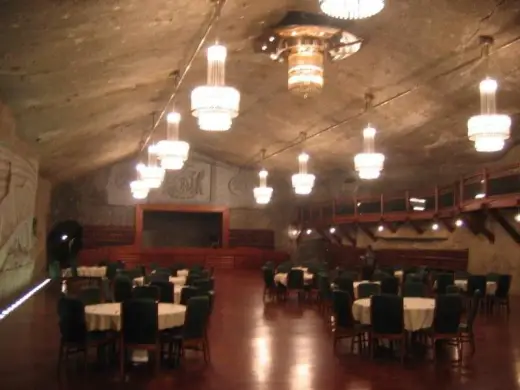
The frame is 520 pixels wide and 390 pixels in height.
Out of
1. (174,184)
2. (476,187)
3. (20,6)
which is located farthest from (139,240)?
(20,6)

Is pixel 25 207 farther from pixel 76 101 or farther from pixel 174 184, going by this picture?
pixel 174 184

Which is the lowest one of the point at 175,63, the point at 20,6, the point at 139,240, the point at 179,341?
the point at 179,341

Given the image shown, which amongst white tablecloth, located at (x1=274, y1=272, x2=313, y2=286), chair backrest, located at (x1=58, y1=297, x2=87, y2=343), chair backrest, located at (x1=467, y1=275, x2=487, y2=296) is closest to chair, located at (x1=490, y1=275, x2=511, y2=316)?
chair backrest, located at (x1=467, y1=275, x2=487, y2=296)

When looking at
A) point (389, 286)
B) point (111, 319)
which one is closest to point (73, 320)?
point (111, 319)

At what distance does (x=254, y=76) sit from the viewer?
1272cm

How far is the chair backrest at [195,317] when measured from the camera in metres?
7.42

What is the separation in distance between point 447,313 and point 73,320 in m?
4.88

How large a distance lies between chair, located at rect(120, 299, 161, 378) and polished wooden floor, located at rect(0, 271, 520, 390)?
0.36 meters

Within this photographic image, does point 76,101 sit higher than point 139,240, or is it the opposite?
point 76,101

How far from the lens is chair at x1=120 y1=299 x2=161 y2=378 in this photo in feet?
23.1

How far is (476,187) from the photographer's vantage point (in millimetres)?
14742

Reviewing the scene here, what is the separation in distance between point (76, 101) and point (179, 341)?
16.6ft

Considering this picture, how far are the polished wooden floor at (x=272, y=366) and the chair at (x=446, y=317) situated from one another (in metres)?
0.37

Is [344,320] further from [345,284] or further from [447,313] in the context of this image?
[345,284]
